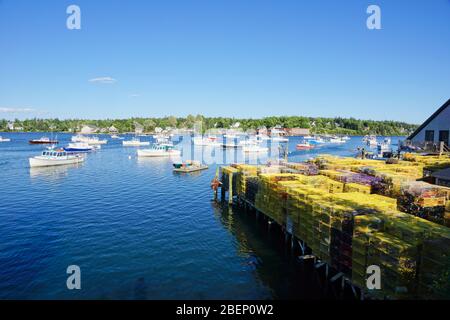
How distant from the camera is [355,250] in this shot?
16.0 meters

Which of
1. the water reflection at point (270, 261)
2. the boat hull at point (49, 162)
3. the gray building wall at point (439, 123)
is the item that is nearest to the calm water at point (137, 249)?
the water reflection at point (270, 261)

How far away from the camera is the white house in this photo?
37875 millimetres

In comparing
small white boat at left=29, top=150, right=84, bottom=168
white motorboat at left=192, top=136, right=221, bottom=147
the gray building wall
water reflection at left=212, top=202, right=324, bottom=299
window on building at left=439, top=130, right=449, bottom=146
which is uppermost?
the gray building wall

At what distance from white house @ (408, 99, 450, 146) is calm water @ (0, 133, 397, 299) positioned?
86.9 feet

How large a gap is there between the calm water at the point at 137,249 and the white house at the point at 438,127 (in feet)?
86.9

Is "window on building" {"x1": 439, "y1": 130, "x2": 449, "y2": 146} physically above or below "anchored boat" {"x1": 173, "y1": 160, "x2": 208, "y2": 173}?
above

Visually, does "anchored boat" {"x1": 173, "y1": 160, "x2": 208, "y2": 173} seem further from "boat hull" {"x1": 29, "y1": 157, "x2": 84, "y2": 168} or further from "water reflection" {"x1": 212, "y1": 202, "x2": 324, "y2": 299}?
"water reflection" {"x1": 212, "y1": 202, "x2": 324, "y2": 299}

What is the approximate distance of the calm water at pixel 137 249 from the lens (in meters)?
19.6

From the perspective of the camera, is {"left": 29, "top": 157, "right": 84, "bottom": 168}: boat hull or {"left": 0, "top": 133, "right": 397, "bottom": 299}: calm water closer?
{"left": 0, "top": 133, "right": 397, "bottom": 299}: calm water

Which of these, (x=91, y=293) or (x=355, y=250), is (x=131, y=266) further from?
(x=355, y=250)

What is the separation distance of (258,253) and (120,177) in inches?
1639

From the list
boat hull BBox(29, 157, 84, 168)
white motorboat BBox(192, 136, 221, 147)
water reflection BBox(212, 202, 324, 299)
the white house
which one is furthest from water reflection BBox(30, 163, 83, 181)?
white motorboat BBox(192, 136, 221, 147)

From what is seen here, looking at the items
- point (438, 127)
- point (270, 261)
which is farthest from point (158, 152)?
point (270, 261)
